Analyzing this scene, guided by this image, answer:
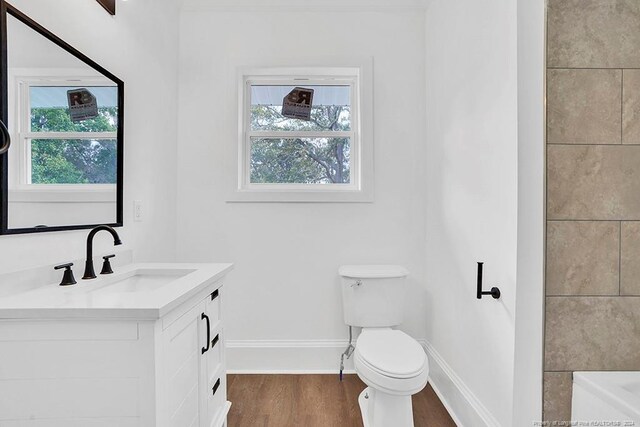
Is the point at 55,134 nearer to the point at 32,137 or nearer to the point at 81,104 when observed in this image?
the point at 32,137

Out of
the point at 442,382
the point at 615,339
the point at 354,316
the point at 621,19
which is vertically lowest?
the point at 442,382

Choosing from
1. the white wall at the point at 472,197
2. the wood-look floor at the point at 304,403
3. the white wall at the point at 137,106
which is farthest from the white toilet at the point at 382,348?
the white wall at the point at 137,106

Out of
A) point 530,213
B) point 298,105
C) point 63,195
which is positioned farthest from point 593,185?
point 298,105

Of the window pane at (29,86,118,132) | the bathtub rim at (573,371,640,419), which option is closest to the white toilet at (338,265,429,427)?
the bathtub rim at (573,371,640,419)

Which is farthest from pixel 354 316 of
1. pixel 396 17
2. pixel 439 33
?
pixel 396 17

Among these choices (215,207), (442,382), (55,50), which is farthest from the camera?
(215,207)

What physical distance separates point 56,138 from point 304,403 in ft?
5.78

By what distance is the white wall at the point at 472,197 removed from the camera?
1329 millimetres

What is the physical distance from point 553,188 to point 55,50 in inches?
67.5

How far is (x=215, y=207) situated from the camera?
223cm

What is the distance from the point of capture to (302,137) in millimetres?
2324

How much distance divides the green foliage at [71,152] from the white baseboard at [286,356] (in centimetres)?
136

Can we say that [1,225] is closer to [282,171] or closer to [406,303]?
[282,171]

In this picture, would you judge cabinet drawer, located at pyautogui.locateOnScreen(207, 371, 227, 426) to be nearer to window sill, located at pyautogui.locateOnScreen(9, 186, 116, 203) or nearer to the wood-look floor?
the wood-look floor
